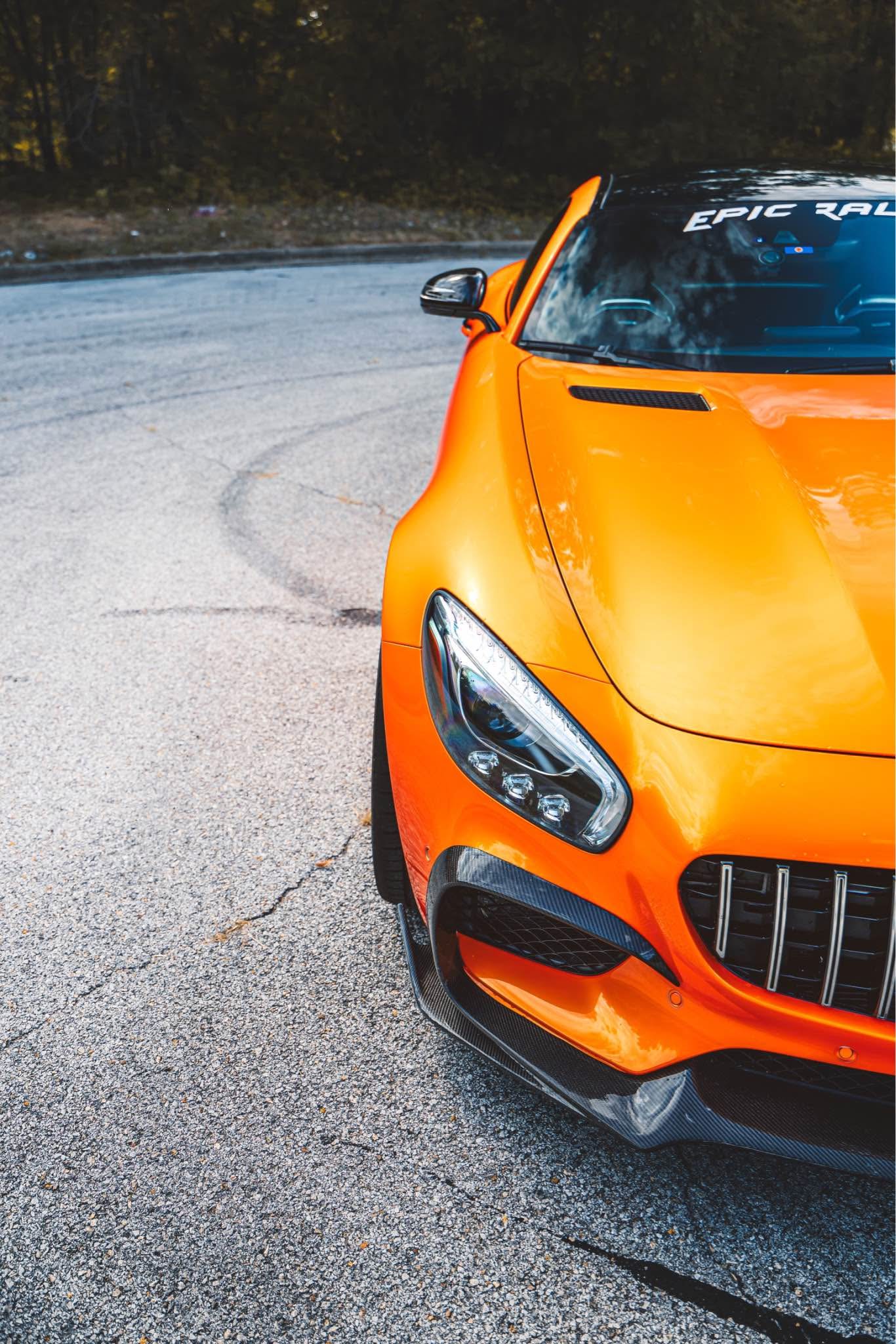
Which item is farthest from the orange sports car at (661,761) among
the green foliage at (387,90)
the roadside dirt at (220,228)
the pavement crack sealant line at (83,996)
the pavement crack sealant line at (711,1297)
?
the green foliage at (387,90)

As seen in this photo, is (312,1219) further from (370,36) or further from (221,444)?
(370,36)

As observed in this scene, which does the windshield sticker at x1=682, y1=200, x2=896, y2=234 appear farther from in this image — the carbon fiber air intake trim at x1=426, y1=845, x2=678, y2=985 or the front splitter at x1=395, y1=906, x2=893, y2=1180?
the front splitter at x1=395, y1=906, x2=893, y2=1180

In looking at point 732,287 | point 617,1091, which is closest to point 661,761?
point 617,1091

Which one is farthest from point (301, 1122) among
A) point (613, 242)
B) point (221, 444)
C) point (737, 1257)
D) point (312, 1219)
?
point (221, 444)

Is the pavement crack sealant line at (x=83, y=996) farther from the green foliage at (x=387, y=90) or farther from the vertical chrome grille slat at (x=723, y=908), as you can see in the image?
the green foliage at (x=387, y=90)

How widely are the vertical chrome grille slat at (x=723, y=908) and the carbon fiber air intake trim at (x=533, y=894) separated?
0.26 feet

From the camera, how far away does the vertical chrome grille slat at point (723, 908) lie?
4.92 ft

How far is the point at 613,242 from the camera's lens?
3078 mm

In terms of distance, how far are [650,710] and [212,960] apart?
1.13m

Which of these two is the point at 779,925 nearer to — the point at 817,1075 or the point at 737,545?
the point at 817,1075

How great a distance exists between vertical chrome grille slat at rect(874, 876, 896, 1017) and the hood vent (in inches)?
50.1

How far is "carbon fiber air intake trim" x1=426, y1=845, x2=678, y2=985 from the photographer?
154 centimetres

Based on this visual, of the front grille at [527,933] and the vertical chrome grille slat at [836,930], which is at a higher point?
the vertical chrome grille slat at [836,930]

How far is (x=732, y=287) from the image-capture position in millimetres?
2859
